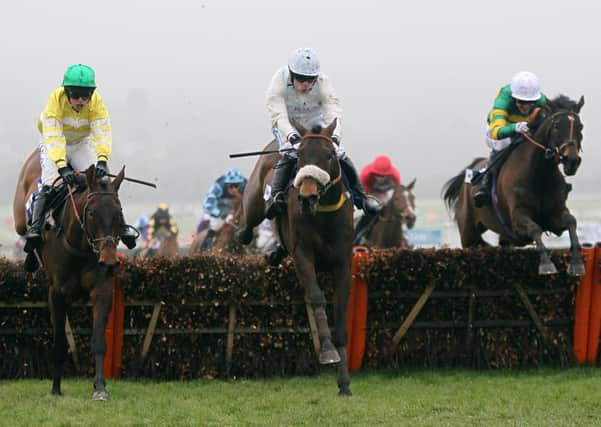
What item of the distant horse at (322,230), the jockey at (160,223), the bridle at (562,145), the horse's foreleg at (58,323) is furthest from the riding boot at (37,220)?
the jockey at (160,223)

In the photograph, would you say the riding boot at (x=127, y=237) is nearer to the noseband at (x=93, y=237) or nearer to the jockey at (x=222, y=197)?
the noseband at (x=93, y=237)

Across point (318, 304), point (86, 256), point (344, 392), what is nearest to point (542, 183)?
point (318, 304)

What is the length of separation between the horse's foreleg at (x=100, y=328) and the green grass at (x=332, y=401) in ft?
0.54

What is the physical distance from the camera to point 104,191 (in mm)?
8227

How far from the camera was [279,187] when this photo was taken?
9.20 metres

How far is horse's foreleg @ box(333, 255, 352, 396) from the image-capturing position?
8.29m

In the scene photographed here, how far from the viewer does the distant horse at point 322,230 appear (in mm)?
8102

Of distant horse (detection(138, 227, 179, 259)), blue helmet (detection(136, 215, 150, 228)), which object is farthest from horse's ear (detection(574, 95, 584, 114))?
blue helmet (detection(136, 215, 150, 228))

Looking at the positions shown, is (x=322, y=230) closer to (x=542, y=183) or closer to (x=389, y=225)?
(x=542, y=183)

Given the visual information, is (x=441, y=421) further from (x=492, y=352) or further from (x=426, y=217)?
(x=426, y=217)

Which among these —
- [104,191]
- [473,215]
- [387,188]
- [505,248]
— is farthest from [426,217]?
[104,191]

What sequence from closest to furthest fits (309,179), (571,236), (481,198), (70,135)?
(309,179), (70,135), (571,236), (481,198)

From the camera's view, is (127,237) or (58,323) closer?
(127,237)

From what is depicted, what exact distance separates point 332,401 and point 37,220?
3.28m
